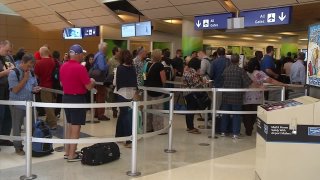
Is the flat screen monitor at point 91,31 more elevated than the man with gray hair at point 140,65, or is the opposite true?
the flat screen monitor at point 91,31

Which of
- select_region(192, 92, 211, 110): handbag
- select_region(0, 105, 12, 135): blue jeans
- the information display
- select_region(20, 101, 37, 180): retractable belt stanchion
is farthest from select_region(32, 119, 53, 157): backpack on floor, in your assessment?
the information display

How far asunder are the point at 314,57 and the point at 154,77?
3129mm

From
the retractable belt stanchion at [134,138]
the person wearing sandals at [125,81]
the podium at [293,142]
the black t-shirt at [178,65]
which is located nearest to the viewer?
the podium at [293,142]

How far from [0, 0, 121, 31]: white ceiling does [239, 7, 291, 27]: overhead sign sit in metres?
5.45

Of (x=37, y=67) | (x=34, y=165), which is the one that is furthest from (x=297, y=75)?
(x=34, y=165)

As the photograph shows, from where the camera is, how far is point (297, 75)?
8.65 m

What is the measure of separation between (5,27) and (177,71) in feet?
34.7

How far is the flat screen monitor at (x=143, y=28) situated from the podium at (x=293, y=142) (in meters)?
9.75

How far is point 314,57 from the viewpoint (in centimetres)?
354

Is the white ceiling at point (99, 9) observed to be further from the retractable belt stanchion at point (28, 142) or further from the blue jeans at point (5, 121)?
the retractable belt stanchion at point (28, 142)

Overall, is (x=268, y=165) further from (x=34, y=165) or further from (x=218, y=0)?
(x=218, y=0)

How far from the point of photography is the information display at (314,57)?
11.3 feet

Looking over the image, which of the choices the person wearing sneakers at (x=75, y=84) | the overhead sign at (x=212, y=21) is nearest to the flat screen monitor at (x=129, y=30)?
the overhead sign at (x=212, y=21)

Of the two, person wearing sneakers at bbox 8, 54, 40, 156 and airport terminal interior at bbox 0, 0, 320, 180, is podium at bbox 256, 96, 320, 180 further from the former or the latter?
person wearing sneakers at bbox 8, 54, 40, 156
